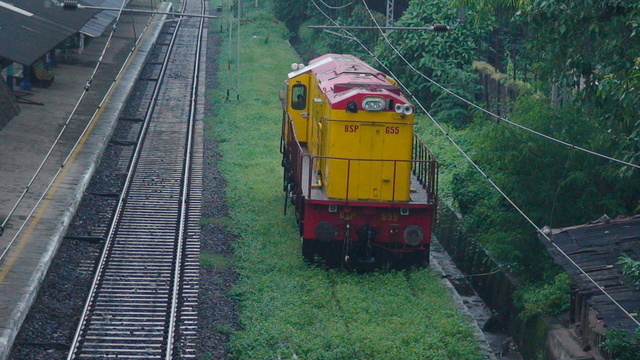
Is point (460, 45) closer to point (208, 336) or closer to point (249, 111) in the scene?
point (249, 111)

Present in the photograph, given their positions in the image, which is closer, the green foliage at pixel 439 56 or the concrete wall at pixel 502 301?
the concrete wall at pixel 502 301

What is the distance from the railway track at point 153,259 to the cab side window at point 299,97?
3.28 metres

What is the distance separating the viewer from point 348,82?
706 inches

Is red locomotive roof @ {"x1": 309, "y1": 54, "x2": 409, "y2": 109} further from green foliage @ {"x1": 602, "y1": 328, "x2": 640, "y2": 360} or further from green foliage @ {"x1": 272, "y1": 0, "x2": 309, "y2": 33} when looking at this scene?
green foliage @ {"x1": 272, "y1": 0, "x2": 309, "y2": 33}

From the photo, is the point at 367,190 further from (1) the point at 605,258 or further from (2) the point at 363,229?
(1) the point at 605,258

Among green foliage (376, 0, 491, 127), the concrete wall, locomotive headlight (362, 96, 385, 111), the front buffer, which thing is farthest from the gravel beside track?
green foliage (376, 0, 491, 127)

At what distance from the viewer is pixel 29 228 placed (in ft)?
58.7

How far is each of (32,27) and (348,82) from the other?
12281 mm

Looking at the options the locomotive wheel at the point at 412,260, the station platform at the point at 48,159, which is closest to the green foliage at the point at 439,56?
the station platform at the point at 48,159

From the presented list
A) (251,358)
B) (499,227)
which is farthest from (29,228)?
(499,227)

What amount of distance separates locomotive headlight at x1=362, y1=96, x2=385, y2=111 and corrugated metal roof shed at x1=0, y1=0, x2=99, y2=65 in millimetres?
8161

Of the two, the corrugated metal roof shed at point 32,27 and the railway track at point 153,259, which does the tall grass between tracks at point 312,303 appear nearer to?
the railway track at point 153,259

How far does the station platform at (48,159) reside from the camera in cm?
1537

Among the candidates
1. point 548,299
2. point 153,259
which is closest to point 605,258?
point 548,299
